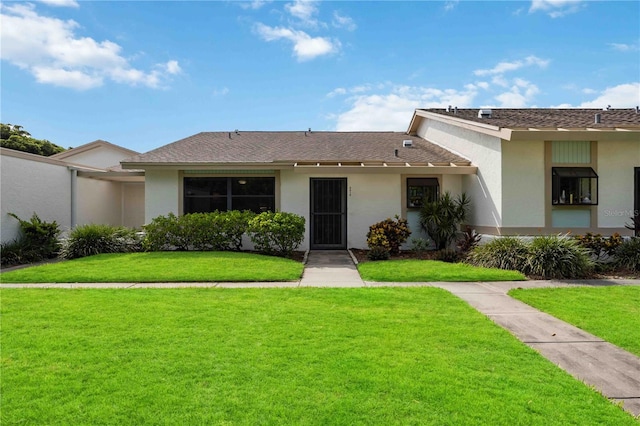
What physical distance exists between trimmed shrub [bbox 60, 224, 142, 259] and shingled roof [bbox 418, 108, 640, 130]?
1255 cm

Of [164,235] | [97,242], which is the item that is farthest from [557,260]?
[97,242]

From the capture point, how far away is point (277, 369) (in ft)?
12.4

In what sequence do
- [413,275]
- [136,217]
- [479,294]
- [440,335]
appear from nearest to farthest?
[440,335] → [479,294] → [413,275] → [136,217]

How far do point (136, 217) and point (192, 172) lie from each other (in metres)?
7.41

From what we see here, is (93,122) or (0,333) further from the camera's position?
(93,122)

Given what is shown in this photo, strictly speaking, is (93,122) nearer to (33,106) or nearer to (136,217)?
(33,106)

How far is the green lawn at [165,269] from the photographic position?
890 centimetres

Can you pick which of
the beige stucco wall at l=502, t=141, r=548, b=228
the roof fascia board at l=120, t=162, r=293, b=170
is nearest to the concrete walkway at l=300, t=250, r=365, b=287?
the roof fascia board at l=120, t=162, r=293, b=170

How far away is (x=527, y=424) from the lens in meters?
2.88

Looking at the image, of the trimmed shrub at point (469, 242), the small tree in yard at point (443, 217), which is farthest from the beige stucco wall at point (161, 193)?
the trimmed shrub at point (469, 242)

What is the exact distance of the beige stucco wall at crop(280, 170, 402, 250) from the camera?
44.4 ft

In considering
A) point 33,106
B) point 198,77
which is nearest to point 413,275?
point 198,77

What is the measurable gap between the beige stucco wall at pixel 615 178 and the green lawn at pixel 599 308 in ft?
13.5

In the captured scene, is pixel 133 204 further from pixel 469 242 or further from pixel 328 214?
pixel 469 242
